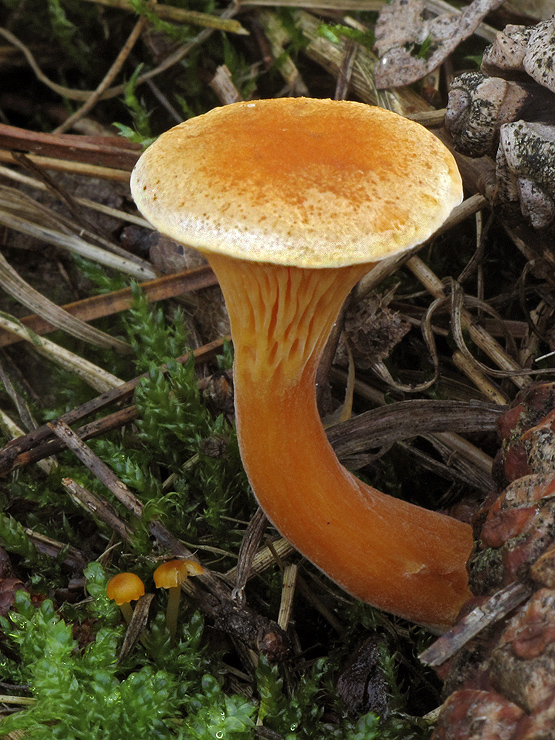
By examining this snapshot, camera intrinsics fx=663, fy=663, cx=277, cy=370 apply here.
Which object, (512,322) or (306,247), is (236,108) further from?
(512,322)

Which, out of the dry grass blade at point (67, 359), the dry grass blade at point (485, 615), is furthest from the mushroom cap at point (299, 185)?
the dry grass blade at point (67, 359)

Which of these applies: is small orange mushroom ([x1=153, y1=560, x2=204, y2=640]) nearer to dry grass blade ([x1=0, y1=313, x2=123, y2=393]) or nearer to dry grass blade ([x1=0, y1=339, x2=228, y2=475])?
dry grass blade ([x1=0, y1=339, x2=228, y2=475])

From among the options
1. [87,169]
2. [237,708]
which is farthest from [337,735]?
[87,169]

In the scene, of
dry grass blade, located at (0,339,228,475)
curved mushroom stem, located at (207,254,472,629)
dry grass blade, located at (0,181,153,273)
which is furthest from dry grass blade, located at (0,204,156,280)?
curved mushroom stem, located at (207,254,472,629)

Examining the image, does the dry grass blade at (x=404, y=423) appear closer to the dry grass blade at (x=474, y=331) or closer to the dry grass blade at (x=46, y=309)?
the dry grass blade at (x=474, y=331)

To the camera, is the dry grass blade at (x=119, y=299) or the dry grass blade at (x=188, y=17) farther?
the dry grass blade at (x=188, y=17)
